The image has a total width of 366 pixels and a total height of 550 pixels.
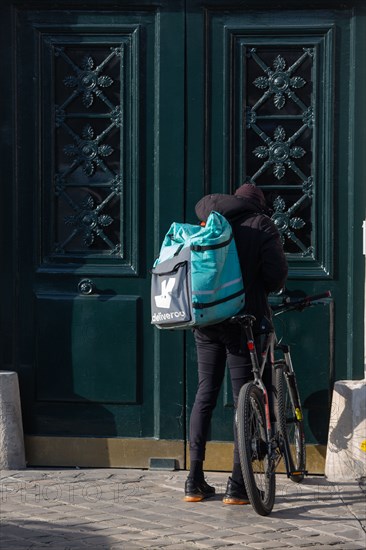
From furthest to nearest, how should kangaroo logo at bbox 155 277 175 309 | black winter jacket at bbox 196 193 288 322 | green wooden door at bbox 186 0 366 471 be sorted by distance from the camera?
green wooden door at bbox 186 0 366 471 → black winter jacket at bbox 196 193 288 322 → kangaroo logo at bbox 155 277 175 309

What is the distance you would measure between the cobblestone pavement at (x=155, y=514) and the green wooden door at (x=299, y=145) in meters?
0.57

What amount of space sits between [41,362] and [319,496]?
2011 mm

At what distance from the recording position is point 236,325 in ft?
24.8

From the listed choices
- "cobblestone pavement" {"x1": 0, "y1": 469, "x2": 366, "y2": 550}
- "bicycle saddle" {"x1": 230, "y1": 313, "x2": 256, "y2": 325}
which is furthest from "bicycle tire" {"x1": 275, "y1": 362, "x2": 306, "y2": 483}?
"bicycle saddle" {"x1": 230, "y1": 313, "x2": 256, "y2": 325}

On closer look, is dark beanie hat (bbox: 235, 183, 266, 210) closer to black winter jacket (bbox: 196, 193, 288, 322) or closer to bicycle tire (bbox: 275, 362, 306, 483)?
black winter jacket (bbox: 196, 193, 288, 322)

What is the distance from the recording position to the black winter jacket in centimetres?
750

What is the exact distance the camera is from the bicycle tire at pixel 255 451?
721 centimetres

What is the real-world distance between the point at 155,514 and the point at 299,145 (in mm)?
2558

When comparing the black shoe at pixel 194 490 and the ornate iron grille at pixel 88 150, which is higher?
the ornate iron grille at pixel 88 150

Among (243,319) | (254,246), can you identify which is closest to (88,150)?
(254,246)

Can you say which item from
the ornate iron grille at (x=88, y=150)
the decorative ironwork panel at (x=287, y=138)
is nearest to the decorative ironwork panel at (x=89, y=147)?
the ornate iron grille at (x=88, y=150)

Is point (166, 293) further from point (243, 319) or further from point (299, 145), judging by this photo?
point (299, 145)

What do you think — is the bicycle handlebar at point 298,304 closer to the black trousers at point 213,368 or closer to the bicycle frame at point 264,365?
the bicycle frame at point 264,365

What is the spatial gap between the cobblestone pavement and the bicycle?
0.16 m
